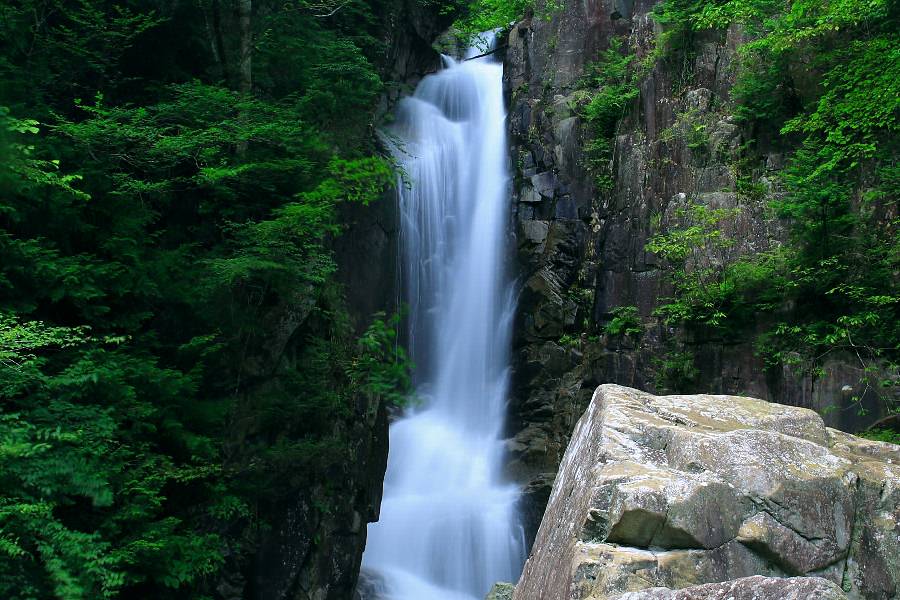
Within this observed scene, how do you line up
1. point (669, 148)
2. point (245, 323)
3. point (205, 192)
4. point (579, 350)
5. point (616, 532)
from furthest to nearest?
point (579, 350), point (669, 148), point (205, 192), point (245, 323), point (616, 532)

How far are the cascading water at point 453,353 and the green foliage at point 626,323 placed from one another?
4001 mm

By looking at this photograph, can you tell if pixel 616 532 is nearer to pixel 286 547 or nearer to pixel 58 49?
pixel 286 547

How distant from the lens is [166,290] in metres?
9.21

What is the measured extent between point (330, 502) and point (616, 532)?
817 cm

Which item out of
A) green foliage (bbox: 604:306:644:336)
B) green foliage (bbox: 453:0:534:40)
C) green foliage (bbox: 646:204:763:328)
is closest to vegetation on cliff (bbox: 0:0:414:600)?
green foliage (bbox: 604:306:644:336)

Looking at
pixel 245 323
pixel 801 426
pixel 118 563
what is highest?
pixel 245 323

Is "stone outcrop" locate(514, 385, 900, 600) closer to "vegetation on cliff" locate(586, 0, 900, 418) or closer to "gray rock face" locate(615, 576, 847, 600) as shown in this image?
"gray rock face" locate(615, 576, 847, 600)

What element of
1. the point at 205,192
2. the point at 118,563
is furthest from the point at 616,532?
the point at 205,192

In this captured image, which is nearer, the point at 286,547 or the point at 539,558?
the point at 539,558

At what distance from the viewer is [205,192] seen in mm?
10617

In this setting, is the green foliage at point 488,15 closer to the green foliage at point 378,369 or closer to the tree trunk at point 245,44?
the tree trunk at point 245,44

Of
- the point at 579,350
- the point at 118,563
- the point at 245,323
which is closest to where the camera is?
the point at 118,563

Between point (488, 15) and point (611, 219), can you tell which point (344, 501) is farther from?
point (488, 15)

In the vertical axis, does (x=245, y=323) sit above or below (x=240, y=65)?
below
